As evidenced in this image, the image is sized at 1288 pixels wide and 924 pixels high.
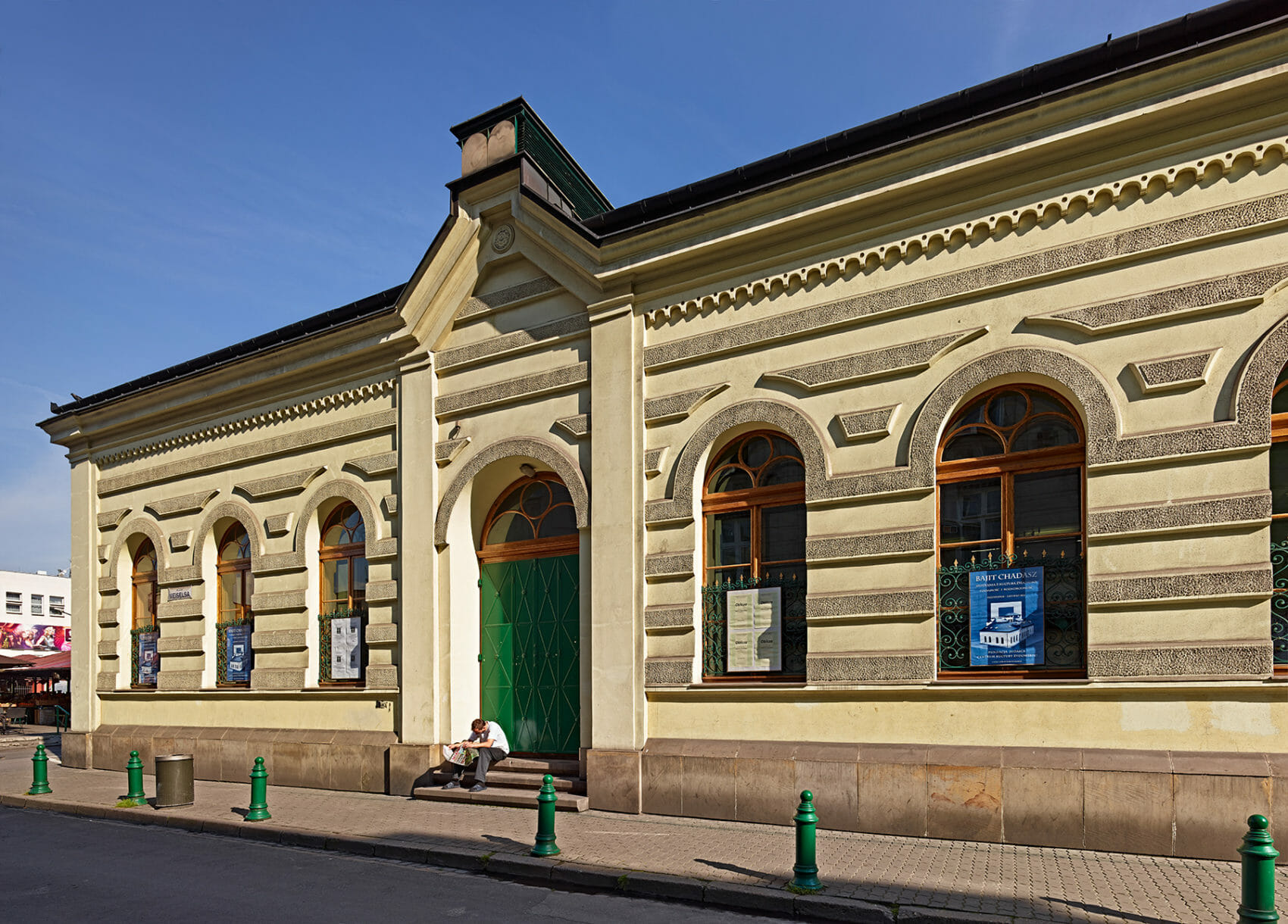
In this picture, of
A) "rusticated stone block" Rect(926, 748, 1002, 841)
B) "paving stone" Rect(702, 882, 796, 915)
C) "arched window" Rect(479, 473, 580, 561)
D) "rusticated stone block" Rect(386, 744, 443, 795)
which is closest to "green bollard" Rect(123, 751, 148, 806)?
"rusticated stone block" Rect(386, 744, 443, 795)

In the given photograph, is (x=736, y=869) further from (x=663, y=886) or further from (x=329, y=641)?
(x=329, y=641)

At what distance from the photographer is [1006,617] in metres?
9.37

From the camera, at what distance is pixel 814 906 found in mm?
7348

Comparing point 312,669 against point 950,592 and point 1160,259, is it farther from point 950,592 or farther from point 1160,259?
point 1160,259

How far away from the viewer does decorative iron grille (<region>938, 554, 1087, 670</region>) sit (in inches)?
357

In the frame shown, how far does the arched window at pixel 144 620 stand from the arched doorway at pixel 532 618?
793cm

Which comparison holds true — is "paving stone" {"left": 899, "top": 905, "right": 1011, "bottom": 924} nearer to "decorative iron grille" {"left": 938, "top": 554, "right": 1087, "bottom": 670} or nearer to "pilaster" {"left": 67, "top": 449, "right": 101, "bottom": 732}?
"decorative iron grille" {"left": 938, "top": 554, "right": 1087, "bottom": 670}

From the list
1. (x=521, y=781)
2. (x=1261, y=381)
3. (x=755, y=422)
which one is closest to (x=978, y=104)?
(x=1261, y=381)

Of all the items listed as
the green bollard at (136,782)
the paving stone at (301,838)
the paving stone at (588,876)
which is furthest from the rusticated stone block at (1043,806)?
the green bollard at (136,782)

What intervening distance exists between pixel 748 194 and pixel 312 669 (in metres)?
9.94

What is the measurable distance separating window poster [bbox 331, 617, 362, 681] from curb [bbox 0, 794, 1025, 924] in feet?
10.6

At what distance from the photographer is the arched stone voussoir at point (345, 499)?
1455 cm

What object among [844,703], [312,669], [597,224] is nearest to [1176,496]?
[844,703]

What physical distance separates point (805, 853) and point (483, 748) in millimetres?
6014
